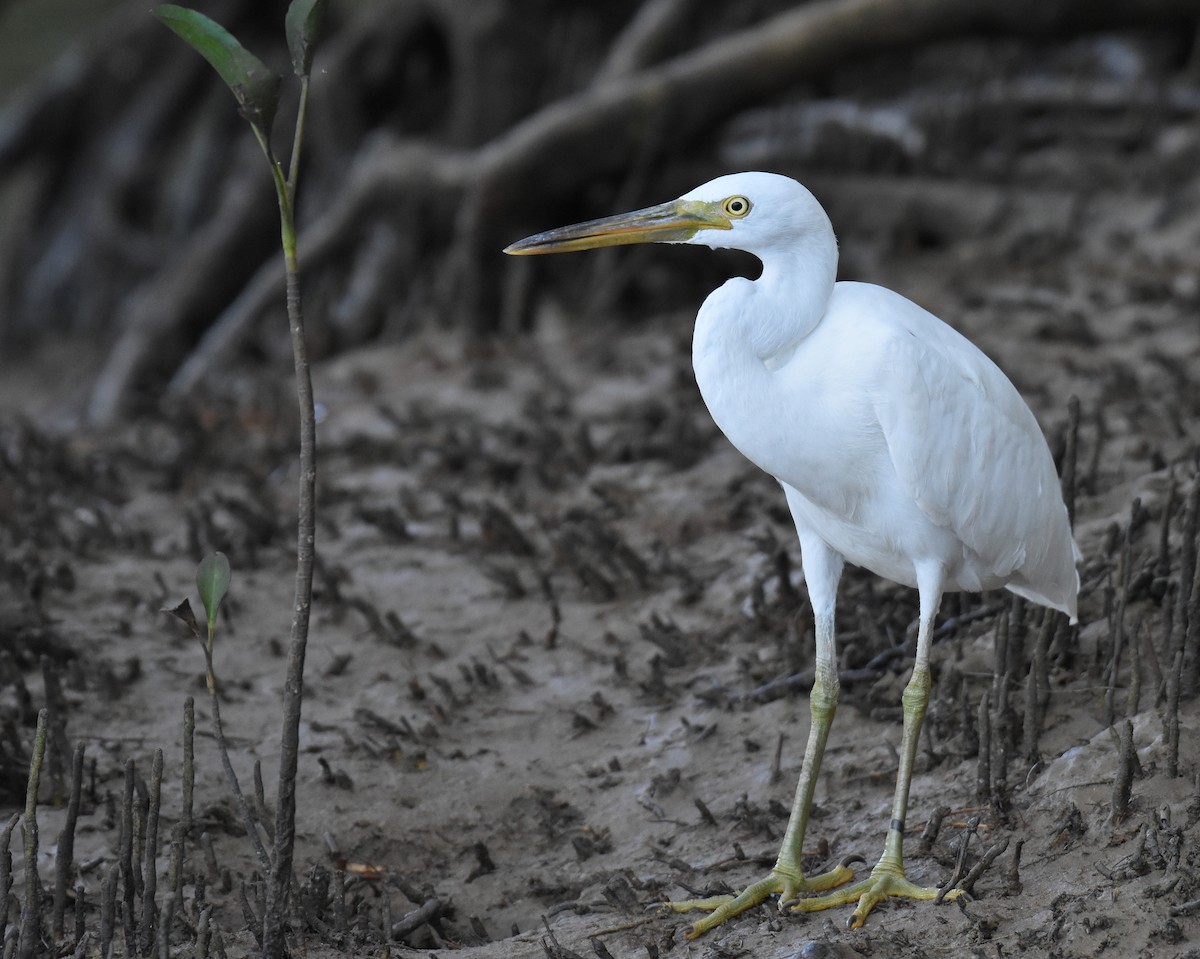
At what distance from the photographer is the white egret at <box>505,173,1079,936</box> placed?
2.76m

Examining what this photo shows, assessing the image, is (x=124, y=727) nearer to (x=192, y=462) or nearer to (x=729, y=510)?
(x=729, y=510)

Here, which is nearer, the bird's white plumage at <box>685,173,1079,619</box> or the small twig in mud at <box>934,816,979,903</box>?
the small twig in mud at <box>934,816,979,903</box>

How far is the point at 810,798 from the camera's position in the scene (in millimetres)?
2947

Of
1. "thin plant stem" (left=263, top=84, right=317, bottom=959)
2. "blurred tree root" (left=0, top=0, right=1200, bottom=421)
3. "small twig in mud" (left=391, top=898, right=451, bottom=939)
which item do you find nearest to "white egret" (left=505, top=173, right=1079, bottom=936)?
"small twig in mud" (left=391, top=898, right=451, bottom=939)

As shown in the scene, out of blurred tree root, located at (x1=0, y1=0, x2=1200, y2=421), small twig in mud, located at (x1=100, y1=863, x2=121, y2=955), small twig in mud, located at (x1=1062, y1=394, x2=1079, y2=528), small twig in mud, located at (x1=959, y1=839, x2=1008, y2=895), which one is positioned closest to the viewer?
small twig in mud, located at (x1=100, y1=863, x2=121, y2=955)

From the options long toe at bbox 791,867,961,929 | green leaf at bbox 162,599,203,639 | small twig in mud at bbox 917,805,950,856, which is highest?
green leaf at bbox 162,599,203,639

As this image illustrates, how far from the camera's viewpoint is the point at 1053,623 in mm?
3285

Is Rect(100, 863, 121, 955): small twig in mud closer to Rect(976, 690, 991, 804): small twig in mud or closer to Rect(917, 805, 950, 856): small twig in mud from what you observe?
Rect(917, 805, 950, 856): small twig in mud

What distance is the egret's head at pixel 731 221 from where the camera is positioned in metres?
2.81

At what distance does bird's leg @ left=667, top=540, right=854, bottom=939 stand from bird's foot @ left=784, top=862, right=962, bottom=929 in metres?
0.05

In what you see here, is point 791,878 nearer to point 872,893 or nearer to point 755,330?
point 872,893

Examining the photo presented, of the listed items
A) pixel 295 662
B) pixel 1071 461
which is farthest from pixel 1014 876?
pixel 295 662

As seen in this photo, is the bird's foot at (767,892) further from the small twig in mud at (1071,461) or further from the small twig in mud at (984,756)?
the small twig in mud at (1071,461)

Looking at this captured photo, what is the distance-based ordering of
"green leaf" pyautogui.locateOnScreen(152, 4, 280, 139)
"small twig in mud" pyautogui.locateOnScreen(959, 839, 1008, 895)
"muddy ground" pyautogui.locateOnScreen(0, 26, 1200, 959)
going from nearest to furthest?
"green leaf" pyautogui.locateOnScreen(152, 4, 280, 139), "small twig in mud" pyautogui.locateOnScreen(959, 839, 1008, 895), "muddy ground" pyautogui.locateOnScreen(0, 26, 1200, 959)
